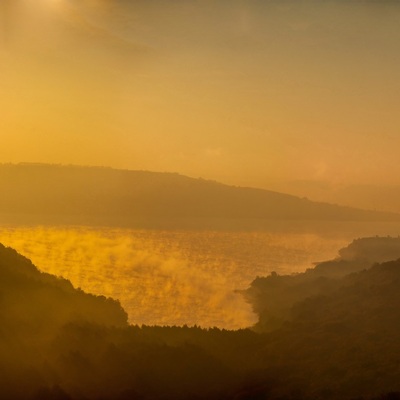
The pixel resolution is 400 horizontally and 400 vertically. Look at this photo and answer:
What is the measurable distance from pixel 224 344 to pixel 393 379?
66.4 feet

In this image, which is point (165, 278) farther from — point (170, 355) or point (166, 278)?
point (170, 355)

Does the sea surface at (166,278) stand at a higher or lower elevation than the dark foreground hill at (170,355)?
higher

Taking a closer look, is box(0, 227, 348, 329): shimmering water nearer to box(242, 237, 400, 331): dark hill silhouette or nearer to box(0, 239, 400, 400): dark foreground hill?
box(242, 237, 400, 331): dark hill silhouette

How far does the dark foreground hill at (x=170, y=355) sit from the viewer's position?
131 ft

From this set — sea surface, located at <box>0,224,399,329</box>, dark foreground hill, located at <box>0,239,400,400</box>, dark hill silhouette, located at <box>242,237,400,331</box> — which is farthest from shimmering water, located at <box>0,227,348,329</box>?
dark foreground hill, located at <box>0,239,400,400</box>

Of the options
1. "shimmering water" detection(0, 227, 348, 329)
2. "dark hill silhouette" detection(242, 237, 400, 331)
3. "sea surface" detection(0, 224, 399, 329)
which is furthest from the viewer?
"shimmering water" detection(0, 227, 348, 329)

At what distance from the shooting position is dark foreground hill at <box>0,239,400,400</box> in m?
40.1

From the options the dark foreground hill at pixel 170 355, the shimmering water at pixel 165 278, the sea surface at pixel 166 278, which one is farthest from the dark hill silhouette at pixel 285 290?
the dark foreground hill at pixel 170 355

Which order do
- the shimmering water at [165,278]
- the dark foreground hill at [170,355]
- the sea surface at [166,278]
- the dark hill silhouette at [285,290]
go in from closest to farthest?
the dark foreground hill at [170,355]
the dark hill silhouette at [285,290]
the sea surface at [166,278]
the shimmering water at [165,278]

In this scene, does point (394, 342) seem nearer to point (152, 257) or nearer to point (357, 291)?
point (357, 291)

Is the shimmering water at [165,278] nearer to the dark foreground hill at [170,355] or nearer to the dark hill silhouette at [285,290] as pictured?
the dark hill silhouette at [285,290]

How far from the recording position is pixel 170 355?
154ft

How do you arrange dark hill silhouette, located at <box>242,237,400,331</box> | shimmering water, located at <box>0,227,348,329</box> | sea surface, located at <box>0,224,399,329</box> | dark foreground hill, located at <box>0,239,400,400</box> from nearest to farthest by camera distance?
dark foreground hill, located at <box>0,239,400,400</box>
dark hill silhouette, located at <box>242,237,400,331</box>
sea surface, located at <box>0,224,399,329</box>
shimmering water, located at <box>0,227,348,329</box>

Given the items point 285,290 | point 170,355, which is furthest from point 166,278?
point 170,355
